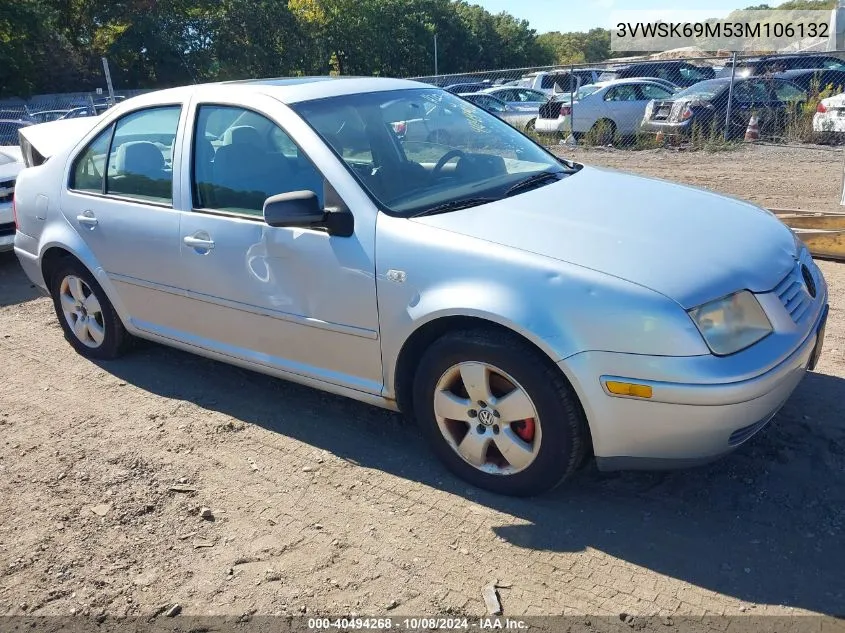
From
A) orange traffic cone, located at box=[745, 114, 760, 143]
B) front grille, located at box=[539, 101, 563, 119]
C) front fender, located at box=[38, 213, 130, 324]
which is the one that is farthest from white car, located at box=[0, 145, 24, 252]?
orange traffic cone, located at box=[745, 114, 760, 143]

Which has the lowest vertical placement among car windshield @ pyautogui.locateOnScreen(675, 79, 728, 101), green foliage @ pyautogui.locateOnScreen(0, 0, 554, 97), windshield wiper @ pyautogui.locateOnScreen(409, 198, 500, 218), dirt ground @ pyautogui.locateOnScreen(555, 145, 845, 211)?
dirt ground @ pyautogui.locateOnScreen(555, 145, 845, 211)

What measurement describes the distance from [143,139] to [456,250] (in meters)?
2.37

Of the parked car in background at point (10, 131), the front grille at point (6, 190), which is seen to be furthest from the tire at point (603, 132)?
the parked car in background at point (10, 131)

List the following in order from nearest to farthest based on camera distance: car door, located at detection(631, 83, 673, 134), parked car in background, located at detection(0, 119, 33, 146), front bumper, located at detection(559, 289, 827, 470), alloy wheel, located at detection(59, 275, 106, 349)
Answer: front bumper, located at detection(559, 289, 827, 470) → alloy wheel, located at detection(59, 275, 106, 349) → car door, located at detection(631, 83, 673, 134) → parked car in background, located at detection(0, 119, 33, 146)

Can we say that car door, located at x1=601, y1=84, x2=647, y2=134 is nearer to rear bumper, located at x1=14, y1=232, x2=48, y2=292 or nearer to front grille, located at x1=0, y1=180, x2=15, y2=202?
front grille, located at x1=0, y1=180, x2=15, y2=202

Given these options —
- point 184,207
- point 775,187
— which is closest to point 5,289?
point 184,207

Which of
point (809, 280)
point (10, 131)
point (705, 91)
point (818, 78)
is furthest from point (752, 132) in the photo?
point (10, 131)

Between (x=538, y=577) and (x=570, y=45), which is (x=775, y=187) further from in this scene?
(x=570, y=45)

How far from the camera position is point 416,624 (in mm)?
2607

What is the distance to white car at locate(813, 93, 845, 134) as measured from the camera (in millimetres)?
12766

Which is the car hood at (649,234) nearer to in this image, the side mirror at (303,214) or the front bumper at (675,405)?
the front bumper at (675,405)

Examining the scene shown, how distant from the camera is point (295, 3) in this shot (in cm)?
4316

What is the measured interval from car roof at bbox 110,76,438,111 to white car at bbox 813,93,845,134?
1099 cm

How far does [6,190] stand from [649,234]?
723cm
